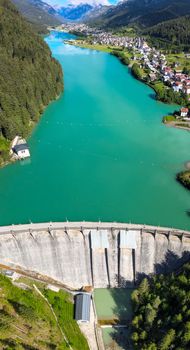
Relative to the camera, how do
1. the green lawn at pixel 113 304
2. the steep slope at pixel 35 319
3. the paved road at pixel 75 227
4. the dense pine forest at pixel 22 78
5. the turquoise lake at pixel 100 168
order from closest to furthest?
the steep slope at pixel 35 319 < the green lawn at pixel 113 304 < the paved road at pixel 75 227 < the turquoise lake at pixel 100 168 < the dense pine forest at pixel 22 78

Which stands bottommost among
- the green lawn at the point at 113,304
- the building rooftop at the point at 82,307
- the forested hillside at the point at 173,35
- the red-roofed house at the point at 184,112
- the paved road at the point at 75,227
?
the green lawn at the point at 113,304

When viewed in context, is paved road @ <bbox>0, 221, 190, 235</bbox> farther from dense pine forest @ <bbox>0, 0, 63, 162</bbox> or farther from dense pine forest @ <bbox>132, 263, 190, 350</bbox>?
dense pine forest @ <bbox>0, 0, 63, 162</bbox>

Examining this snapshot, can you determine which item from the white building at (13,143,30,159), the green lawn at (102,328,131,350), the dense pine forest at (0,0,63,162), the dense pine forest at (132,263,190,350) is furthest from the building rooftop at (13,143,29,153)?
the green lawn at (102,328,131,350)

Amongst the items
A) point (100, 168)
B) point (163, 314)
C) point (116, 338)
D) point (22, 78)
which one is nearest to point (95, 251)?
point (116, 338)

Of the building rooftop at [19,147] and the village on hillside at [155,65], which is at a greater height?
the village on hillside at [155,65]

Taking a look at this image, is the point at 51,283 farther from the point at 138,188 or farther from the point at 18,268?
the point at 138,188

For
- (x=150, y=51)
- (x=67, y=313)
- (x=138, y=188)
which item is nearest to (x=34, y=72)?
(x=138, y=188)

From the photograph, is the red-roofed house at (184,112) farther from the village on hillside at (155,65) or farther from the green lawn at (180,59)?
the green lawn at (180,59)

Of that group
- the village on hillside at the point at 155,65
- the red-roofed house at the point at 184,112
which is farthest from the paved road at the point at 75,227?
the red-roofed house at the point at 184,112
